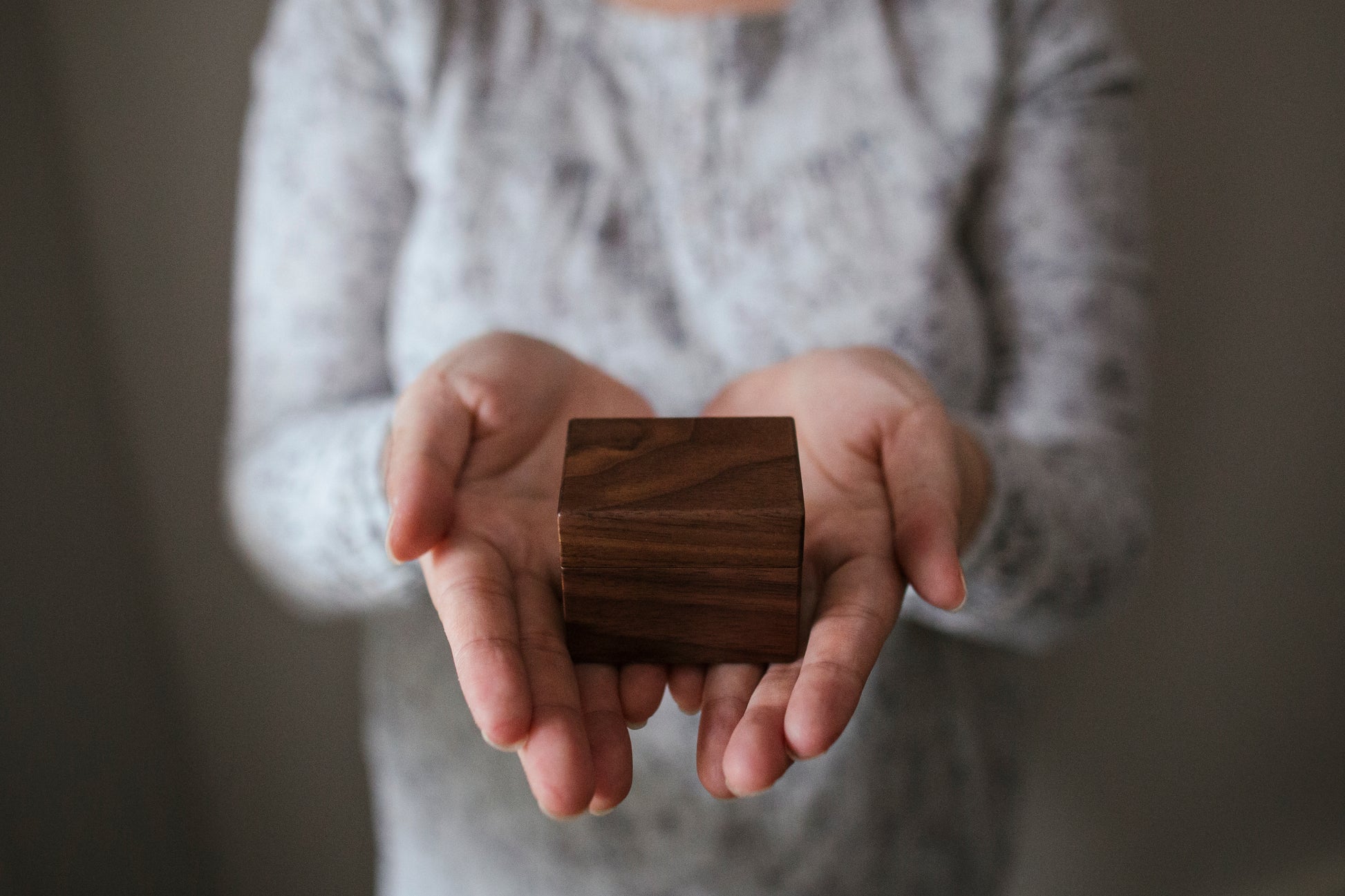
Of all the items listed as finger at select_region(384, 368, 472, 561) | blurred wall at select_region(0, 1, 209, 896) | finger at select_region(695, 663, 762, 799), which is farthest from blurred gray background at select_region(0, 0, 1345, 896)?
finger at select_region(695, 663, 762, 799)

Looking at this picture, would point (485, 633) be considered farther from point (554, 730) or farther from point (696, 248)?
point (696, 248)

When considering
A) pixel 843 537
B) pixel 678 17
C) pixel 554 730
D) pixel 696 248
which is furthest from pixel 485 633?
pixel 678 17

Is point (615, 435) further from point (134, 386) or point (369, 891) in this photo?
point (369, 891)

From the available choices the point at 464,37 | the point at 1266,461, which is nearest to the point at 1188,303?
the point at 1266,461

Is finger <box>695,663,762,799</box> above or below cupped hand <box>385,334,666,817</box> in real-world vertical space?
below

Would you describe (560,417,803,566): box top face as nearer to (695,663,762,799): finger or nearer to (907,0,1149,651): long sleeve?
(695,663,762,799): finger

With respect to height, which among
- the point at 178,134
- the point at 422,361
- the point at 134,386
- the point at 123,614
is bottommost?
the point at 123,614

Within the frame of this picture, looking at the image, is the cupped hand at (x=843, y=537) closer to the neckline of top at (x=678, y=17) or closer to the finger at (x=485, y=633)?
the finger at (x=485, y=633)
